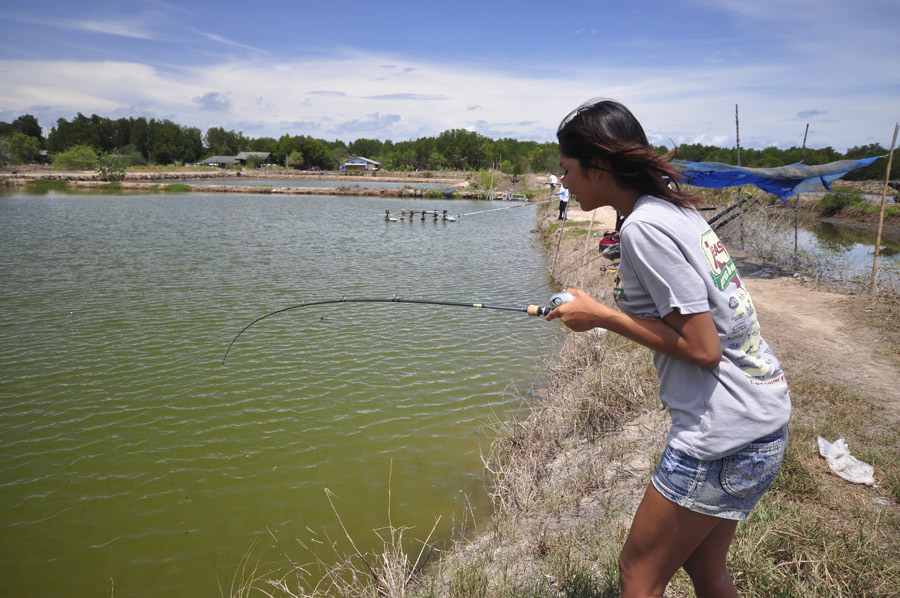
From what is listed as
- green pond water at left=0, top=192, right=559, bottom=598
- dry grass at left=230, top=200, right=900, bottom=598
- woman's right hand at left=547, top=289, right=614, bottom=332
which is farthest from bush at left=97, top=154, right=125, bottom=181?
woman's right hand at left=547, top=289, right=614, bottom=332

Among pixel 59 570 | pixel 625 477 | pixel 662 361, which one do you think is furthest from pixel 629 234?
pixel 59 570

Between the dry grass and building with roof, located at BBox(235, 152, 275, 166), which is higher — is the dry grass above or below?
below

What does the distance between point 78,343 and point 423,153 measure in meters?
114

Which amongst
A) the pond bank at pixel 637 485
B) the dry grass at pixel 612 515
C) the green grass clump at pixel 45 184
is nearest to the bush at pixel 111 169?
the green grass clump at pixel 45 184

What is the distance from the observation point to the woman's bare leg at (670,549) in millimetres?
1528

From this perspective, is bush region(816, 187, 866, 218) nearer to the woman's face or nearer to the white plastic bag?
the white plastic bag

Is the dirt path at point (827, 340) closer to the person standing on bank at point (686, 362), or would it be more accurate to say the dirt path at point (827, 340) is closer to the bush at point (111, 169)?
the person standing on bank at point (686, 362)

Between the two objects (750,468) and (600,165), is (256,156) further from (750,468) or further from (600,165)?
(750,468)

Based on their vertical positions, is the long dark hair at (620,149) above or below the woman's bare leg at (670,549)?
above

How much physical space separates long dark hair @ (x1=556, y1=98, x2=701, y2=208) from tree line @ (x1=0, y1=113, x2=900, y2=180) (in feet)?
258

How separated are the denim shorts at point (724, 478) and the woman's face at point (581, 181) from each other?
2.96ft

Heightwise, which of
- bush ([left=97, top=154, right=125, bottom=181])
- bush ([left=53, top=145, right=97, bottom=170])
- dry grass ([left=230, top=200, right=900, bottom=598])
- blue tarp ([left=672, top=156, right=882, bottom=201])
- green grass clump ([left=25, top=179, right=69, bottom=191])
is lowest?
dry grass ([left=230, top=200, right=900, bottom=598])

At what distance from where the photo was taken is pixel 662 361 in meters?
1.60

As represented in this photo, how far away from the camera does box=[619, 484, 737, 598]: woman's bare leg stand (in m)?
1.53
